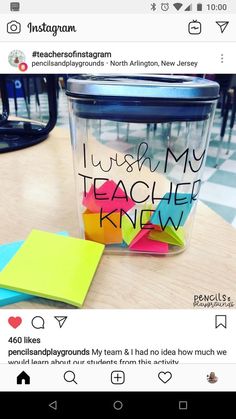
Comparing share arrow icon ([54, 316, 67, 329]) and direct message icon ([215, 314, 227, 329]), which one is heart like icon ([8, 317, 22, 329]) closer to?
share arrow icon ([54, 316, 67, 329])

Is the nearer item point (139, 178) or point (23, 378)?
point (23, 378)

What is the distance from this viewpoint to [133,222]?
13.3 inches

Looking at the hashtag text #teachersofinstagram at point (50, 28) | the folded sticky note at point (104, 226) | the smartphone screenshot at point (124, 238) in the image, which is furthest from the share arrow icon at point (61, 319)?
the hashtag text #teachersofinstagram at point (50, 28)

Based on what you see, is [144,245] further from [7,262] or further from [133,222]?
[7,262]

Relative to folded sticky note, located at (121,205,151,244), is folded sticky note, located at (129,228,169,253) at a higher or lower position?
lower

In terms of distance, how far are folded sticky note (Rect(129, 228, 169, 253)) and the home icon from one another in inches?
5.9

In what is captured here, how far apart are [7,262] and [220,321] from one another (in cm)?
19

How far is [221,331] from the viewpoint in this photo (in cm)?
25

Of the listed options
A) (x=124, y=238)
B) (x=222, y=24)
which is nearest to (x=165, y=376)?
(x=124, y=238)

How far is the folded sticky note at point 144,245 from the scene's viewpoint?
0.34 meters

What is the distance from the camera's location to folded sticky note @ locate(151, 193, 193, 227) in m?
0.33

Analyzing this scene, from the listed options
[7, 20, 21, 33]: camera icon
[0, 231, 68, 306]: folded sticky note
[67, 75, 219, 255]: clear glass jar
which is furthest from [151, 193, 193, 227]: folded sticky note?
[7, 20, 21, 33]: camera icon
